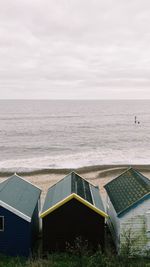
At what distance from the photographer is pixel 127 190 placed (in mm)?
20359

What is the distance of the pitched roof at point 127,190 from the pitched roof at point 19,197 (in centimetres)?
521

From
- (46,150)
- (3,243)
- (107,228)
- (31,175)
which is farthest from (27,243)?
(46,150)

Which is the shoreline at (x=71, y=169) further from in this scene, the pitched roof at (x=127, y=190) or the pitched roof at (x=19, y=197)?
the pitched roof at (x=127, y=190)

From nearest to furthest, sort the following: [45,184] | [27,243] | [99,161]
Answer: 1. [27,243]
2. [45,184]
3. [99,161]

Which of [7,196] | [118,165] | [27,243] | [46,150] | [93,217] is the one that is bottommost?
[27,243]

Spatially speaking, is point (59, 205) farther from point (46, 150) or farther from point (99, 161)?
point (46, 150)

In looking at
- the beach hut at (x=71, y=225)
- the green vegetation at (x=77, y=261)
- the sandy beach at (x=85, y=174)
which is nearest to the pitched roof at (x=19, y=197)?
the beach hut at (x=71, y=225)

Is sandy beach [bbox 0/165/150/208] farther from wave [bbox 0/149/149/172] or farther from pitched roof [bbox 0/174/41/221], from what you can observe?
pitched roof [bbox 0/174/41/221]

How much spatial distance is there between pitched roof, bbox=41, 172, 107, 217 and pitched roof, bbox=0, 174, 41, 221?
0.95m

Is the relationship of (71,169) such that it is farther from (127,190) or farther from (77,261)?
(77,261)

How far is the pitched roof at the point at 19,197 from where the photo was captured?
17641 mm

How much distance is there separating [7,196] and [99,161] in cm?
3405

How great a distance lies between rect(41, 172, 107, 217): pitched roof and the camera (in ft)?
59.2

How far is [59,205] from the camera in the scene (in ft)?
59.4
